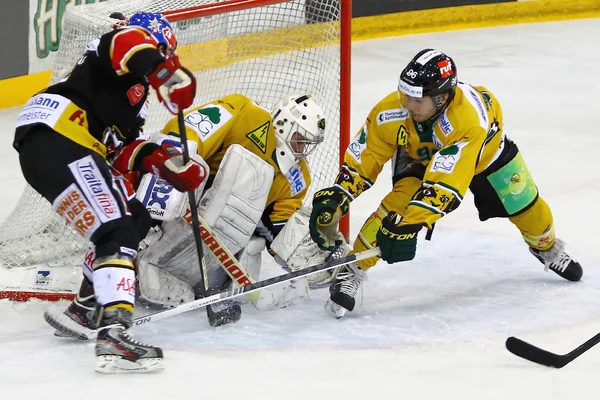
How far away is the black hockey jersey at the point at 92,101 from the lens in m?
3.27

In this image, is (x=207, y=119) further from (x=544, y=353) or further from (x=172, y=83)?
(x=544, y=353)

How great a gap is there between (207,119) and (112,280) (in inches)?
35.2

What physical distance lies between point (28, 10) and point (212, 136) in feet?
8.66

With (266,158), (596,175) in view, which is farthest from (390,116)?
(596,175)

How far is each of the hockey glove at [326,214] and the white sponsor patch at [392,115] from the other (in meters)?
0.30

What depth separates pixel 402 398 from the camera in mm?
3064

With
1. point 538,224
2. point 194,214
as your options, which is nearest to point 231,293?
point 194,214

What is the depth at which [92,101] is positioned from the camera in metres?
3.33

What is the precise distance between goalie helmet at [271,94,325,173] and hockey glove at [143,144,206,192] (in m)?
0.53

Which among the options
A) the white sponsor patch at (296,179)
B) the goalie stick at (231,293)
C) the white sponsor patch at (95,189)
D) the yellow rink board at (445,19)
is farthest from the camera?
the yellow rink board at (445,19)

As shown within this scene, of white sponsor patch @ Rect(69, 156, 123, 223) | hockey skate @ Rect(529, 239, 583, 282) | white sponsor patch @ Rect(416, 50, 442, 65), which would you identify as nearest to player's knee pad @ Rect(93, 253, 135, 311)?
white sponsor patch @ Rect(69, 156, 123, 223)

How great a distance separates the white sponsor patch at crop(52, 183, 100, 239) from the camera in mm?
3221

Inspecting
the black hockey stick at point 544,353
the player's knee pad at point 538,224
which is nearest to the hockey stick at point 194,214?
the black hockey stick at point 544,353

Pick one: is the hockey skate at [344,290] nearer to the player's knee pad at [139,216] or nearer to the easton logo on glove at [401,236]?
the easton logo on glove at [401,236]
